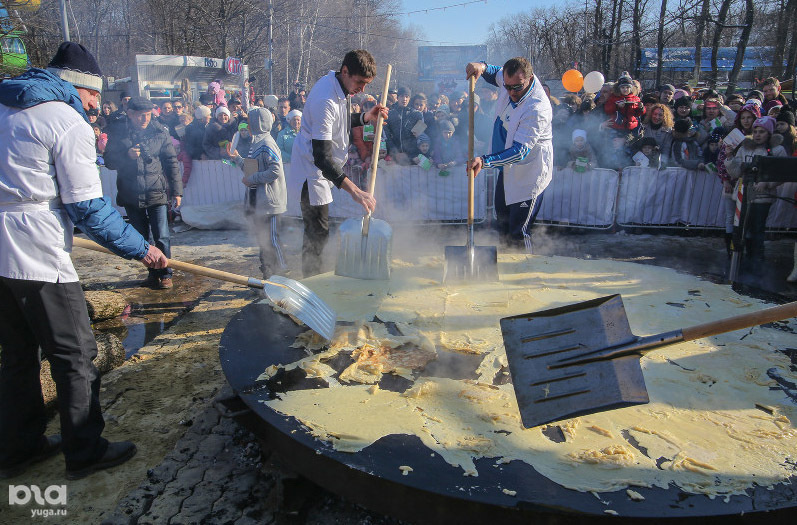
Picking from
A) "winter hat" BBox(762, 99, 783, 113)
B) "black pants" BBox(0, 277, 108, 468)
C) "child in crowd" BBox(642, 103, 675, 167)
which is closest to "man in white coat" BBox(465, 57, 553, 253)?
"black pants" BBox(0, 277, 108, 468)

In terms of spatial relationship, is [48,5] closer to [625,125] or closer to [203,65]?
[203,65]

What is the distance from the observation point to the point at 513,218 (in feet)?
16.2

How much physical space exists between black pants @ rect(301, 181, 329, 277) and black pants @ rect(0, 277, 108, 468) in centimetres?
232

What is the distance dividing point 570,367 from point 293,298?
62.6 inches

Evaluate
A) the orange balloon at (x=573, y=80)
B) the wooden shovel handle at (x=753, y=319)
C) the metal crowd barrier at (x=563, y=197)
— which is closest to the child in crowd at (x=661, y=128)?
the metal crowd barrier at (x=563, y=197)

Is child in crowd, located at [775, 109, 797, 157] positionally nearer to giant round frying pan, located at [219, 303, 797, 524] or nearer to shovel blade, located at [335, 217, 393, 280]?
shovel blade, located at [335, 217, 393, 280]

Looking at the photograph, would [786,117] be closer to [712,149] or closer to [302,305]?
[712,149]

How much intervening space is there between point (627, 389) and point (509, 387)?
24.3 inches

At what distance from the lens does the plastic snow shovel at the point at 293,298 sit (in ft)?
9.43

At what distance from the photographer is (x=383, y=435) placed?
2172 mm

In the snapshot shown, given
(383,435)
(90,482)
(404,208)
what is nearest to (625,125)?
(404,208)

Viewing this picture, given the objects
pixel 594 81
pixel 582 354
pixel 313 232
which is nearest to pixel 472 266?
pixel 313 232

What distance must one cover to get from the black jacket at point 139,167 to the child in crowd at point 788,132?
7665 millimetres

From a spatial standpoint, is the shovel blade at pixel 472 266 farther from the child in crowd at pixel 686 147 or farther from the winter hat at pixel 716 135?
the winter hat at pixel 716 135
